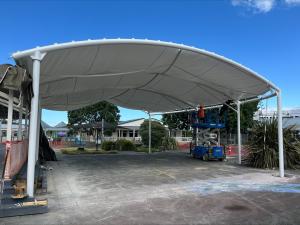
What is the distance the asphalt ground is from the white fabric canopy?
3.66m

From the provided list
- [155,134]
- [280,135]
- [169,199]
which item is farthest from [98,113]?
[169,199]

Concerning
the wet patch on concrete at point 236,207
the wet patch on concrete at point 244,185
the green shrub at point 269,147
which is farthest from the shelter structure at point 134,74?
the wet patch on concrete at point 236,207

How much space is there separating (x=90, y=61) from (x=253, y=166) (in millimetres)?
9415

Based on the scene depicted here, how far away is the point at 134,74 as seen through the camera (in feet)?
44.6

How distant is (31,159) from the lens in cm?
743

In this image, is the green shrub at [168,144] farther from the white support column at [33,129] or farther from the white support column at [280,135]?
the white support column at [33,129]

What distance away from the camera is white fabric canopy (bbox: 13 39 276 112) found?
Answer: 9.17 m

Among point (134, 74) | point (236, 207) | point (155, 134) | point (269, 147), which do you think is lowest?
point (236, 207)

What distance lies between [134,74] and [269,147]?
713cm

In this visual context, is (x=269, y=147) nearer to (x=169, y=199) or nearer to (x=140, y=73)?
(x=140, y=73)

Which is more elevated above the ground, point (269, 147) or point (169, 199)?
point (269, 147)

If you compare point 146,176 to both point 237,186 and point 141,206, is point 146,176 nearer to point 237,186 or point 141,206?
point 237,186

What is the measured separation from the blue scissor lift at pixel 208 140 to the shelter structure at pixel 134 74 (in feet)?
4.41

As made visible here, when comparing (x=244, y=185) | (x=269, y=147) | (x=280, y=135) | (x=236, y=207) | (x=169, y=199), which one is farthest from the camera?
(x=269, y=147)
